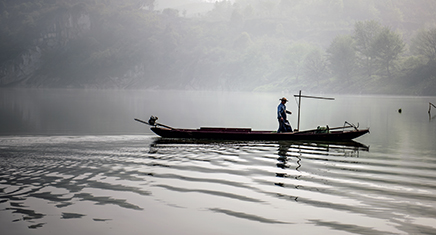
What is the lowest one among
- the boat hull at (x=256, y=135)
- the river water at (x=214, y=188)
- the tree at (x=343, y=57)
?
the river water at (x=214, y=188)

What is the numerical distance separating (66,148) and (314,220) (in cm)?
1673

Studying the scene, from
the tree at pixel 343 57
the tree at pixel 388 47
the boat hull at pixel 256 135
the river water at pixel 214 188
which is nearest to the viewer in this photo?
the river water at pixel 214 188

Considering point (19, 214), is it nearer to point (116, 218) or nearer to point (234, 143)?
point (116, 218)

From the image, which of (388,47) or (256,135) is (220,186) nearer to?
(256,135)

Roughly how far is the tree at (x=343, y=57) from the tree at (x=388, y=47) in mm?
12701

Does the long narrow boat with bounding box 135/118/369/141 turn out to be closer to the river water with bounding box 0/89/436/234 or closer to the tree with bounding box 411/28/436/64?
the river water with bounding box 0/89/436/234

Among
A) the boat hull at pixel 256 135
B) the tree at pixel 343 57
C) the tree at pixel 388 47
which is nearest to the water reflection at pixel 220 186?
the boat hull at pixel 256 135

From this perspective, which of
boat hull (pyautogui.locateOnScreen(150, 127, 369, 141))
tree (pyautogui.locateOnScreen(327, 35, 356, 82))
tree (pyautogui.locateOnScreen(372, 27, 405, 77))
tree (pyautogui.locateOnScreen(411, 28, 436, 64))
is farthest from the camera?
tree (pyautogui.locateOnScreen(327, 35, 356, 82))

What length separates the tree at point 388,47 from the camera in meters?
146

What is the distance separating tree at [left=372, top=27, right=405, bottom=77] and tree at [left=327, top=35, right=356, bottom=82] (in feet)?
41.7

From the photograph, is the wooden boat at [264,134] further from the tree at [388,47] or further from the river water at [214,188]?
the tree at [388,47]

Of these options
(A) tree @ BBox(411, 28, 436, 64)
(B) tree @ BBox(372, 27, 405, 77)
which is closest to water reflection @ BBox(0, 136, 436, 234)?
→ (B) tree @ BBox(372, 27, 405, 77)

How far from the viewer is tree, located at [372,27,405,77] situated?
14562 centimetres

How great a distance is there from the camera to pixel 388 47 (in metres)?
146
